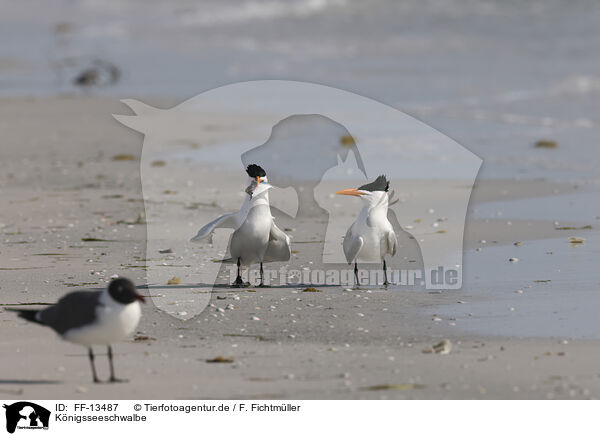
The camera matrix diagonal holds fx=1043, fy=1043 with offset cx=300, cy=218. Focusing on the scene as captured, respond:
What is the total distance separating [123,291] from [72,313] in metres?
0.32

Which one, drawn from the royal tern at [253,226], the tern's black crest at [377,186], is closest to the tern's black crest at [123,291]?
the royal tern at [253,226]

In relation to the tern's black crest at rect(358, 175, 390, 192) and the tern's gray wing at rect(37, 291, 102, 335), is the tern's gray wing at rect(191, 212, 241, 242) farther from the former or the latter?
the tern's gray wing at rect(37, 291, 102, 335)

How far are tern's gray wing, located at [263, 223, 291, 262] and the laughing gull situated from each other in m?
2.35

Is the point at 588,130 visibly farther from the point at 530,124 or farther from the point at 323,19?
the point at 323,19

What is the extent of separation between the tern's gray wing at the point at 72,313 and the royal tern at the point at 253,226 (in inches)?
81.1

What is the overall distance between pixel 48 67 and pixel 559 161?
18.0 meters

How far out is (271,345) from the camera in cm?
624

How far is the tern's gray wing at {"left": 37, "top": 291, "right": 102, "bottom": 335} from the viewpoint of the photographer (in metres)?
5.29

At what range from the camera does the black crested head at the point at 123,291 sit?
5.21 metres

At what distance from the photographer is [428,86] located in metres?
21.3

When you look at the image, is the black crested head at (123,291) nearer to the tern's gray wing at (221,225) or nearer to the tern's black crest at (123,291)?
the tern's black crest at (123,291)

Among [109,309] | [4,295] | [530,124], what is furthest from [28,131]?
[109,309]

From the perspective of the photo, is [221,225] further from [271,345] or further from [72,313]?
[72,313]

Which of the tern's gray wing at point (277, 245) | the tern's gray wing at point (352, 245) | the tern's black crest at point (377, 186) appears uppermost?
the tern's black crest at point (377, 186)
